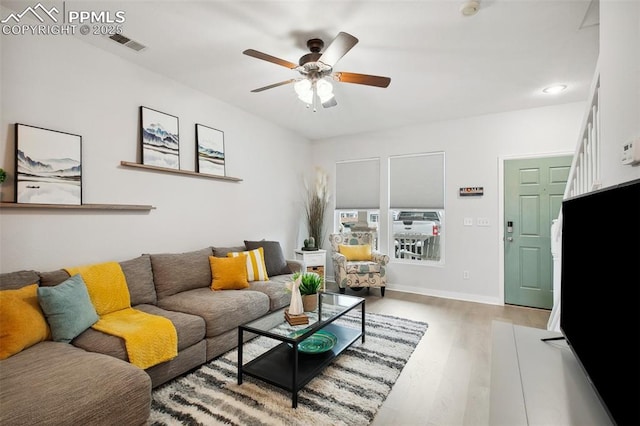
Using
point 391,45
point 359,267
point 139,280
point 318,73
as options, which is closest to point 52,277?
point 139,280

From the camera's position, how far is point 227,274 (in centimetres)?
301

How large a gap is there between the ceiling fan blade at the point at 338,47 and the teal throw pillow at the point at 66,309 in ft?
7.69

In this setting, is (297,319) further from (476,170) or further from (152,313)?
(476,170)

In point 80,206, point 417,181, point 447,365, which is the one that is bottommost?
point 447,365

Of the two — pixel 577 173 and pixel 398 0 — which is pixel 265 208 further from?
pixel 577 173

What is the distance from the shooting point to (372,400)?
1913mm

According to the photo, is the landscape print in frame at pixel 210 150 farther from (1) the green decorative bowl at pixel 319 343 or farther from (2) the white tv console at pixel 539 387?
(2) the white tv console at pixel 539 387

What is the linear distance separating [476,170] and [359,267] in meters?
2.19

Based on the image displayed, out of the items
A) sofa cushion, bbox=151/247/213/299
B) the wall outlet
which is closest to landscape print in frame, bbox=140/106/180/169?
sofa cushion, bbox=151/247/213/299

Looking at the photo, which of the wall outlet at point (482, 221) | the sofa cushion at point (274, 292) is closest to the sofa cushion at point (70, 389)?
the sofa cushion at point (274, 292)

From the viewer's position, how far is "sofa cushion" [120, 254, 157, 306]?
2.45m

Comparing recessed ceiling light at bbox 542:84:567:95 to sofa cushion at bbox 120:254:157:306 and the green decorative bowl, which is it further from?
sofa cushion at bbox 120:254:157:306

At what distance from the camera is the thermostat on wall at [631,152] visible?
3.82ft

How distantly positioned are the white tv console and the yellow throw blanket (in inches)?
74.8
